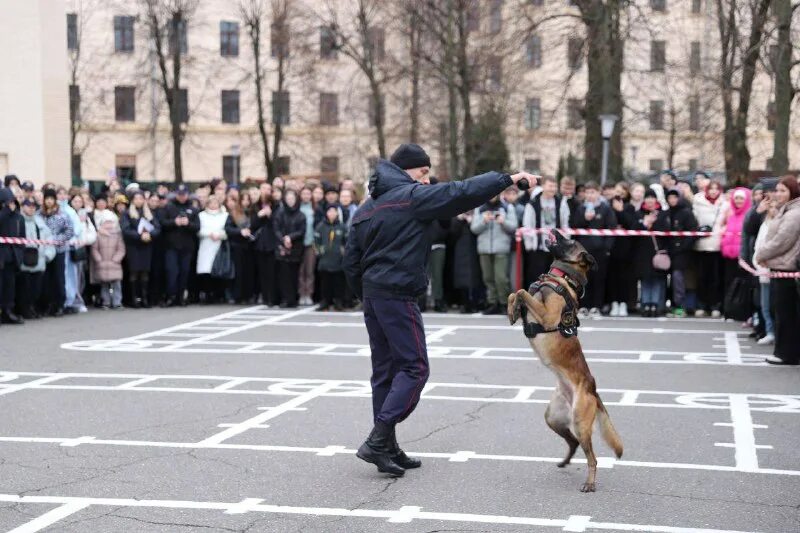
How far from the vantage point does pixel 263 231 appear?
20.6m

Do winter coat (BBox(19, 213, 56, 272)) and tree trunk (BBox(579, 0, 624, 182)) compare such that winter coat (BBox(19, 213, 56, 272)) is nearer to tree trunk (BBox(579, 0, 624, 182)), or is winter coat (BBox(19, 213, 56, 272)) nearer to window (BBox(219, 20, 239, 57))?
tree trunk (BBox(579, 0, 624, 182))

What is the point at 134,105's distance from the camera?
224 feet

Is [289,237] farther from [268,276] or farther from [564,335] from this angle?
[564,335]

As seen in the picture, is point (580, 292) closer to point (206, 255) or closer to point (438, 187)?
point (438, 187)

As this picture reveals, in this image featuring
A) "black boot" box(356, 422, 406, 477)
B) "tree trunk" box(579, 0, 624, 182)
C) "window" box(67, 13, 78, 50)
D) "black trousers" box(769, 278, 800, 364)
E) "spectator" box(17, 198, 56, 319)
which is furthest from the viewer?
"window" box(67, 13, 78, 50)

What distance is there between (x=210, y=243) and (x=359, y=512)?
47.2 ft

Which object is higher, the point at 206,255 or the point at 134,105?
the point at 134,105

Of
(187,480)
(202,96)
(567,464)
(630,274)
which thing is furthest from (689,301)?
(202,96)

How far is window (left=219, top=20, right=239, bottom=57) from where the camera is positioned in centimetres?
6856

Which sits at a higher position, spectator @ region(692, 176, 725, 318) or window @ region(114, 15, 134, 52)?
window @ region(114, 15, 134, 52)

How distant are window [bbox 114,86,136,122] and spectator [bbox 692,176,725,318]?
168 feet

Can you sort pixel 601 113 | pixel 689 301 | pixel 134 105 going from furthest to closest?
pixel 134 105, pixel 601 113, pixel 689 301

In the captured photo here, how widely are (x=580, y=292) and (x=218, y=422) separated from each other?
3.34 meters

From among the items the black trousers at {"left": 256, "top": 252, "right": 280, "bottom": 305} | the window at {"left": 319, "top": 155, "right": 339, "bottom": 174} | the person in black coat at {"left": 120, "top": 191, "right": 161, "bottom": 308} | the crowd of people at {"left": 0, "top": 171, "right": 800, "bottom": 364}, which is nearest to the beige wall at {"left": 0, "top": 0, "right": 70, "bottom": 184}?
the crowd of people at {"left": 0, "top": 171, "right": 800, "bottom": 364}
